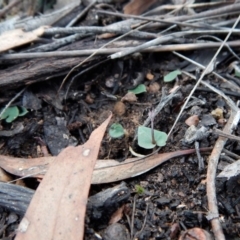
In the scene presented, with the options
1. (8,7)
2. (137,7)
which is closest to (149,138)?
(137,7)

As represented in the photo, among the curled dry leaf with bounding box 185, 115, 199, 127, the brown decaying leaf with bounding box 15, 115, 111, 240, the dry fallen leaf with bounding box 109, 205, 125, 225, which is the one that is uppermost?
Answer: the brown decaying leaf with bounding box 15, 115, 111, 240

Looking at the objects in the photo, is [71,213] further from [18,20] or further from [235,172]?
[18,20]

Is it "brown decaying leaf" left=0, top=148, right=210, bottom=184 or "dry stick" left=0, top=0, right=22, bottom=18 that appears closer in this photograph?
"brown decaying leaf" left=0, top=148, right=210, bottom=184

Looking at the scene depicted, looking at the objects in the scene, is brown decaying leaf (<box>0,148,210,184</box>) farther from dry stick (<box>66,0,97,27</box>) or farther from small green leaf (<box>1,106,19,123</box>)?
dry stick (<box>66,0,97,27</box>)

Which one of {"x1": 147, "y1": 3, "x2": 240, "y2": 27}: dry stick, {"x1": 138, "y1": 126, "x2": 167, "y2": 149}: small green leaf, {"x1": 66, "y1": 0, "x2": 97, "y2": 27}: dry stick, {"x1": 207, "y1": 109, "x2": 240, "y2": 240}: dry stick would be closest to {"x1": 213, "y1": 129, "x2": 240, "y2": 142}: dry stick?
{"x1": 207, "y1": 109, "x2": 240, "y2": 240}: dry stick

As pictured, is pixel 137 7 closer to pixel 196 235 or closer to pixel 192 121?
pixel 192 121

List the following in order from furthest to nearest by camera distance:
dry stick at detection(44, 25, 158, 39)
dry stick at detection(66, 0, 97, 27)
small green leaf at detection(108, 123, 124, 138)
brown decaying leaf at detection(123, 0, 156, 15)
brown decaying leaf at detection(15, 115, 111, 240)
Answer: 1. brown decaying leaf at detection(123, 0, 156, 15)
2. dry stick at detection(66, 0, 97, 27)
3. dry stick at detection(44, 25, 158, 39)
4. small green leaf at detection(108, 123, 124, 138)
5. brown decaying leaf at detection(15, 115, 111, 240)

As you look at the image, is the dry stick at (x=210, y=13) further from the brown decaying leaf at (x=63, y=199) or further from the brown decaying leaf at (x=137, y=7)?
the brown decaying leaf at (x=63, y=199)

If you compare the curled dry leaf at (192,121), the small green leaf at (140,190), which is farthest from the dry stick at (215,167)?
the small green leaf at (140,190)
